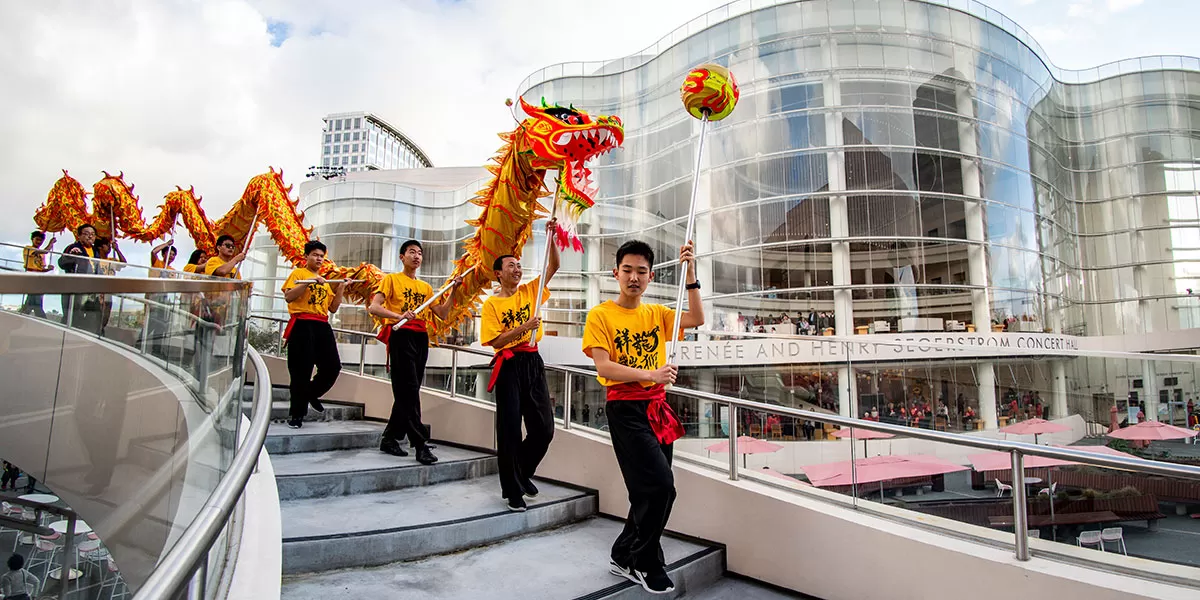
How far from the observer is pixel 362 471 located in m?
4.21

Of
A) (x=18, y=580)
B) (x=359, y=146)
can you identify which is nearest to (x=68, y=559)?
(x=18, y=580)

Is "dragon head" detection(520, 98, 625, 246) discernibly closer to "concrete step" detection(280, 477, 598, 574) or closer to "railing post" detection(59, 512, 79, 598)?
A: "concrete step" detection(280, 477, 598, 574)

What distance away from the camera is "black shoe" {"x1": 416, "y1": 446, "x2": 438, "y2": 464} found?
4.71 meters

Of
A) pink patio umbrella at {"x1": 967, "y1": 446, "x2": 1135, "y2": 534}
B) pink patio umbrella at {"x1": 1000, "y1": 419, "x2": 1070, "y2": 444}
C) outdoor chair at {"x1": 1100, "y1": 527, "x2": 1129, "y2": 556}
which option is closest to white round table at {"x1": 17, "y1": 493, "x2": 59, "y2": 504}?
pink patio umbrella at {"x1": 967, "y1": 446, "x2": 1135, "y2": 534}

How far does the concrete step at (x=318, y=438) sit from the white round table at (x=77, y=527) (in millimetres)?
2209

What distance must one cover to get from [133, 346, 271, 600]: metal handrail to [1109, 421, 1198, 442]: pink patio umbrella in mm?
7521

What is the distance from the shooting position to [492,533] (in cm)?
360

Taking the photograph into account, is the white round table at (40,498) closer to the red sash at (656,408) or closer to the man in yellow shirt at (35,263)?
the man in yellow shirt at (35,263)

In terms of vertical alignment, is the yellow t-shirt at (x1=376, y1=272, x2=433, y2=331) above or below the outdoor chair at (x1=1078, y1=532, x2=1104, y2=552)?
above

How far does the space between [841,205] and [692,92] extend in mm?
18794

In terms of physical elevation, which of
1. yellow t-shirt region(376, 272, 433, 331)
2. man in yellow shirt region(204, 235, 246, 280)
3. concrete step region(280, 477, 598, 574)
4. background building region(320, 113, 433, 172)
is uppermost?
background building region(320, 113, 433, 172)

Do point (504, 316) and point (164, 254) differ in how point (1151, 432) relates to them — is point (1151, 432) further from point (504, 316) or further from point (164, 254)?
point (164, 254)

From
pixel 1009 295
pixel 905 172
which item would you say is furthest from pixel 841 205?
pixel 1009 295

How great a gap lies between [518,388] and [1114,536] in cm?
316
